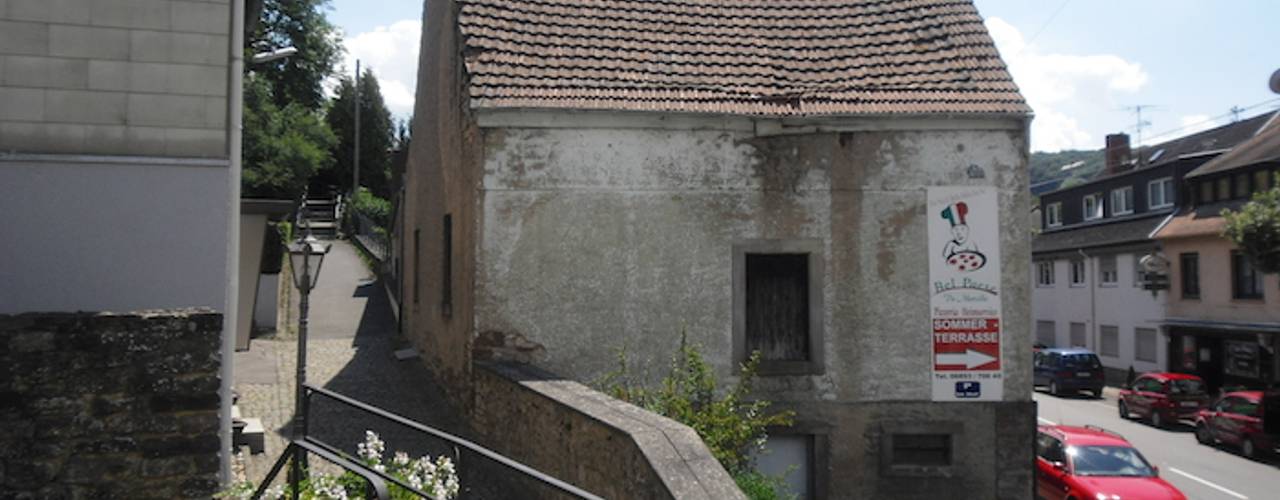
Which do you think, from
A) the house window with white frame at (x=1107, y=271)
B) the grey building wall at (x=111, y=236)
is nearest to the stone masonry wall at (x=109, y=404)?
the grey building wall at (x=111, y=236)

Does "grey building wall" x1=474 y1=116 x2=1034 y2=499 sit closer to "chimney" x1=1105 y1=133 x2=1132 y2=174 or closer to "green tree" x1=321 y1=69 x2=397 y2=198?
"chimney" x1=1105 y1=133 x2=1132 y2=174

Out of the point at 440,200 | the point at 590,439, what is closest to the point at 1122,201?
the point at 440,200

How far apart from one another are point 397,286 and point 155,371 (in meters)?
18.5

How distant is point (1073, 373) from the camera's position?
1272 inches

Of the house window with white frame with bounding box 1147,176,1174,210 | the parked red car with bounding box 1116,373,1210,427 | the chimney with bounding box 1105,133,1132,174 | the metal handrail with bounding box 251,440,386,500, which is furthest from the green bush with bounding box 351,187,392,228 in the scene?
the metal handrail with bounding box 251,440,386,500

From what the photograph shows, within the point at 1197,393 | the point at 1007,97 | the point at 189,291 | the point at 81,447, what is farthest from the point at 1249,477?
the point at 81,447

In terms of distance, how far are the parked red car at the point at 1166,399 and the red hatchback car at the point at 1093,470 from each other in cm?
1202

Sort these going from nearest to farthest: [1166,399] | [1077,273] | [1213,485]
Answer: [1213,485] → [1166,399] → [1077,273]

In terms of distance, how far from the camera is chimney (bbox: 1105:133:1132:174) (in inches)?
1742

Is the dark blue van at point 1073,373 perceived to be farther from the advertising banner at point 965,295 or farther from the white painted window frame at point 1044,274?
the advertising banner at point 965,295

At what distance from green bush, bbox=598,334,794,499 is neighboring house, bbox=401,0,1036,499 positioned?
0.34m

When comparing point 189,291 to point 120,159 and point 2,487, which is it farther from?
point 2,487

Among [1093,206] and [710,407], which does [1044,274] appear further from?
[710,407]

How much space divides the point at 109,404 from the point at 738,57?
979 cm
